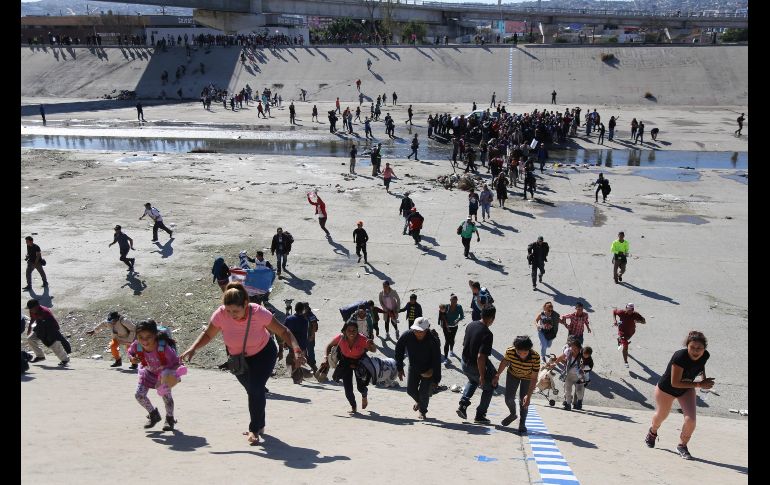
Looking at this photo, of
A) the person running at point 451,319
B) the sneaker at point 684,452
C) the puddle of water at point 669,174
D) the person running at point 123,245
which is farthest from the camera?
the puddle of water at point 669,174

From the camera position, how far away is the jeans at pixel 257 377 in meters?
5.26

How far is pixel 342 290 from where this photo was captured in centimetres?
1326

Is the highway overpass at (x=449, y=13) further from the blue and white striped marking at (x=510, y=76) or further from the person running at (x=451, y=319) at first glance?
the person running at (x=451, y=319)

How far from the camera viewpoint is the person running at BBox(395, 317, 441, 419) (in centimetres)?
674

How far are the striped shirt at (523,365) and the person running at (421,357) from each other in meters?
0.73

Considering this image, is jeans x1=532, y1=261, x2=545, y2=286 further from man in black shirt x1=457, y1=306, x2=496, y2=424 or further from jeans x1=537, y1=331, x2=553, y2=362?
man in black shirt x1=457, y1=306, x2=496, y2=424

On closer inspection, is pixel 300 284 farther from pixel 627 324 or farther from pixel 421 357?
pixel 421 357

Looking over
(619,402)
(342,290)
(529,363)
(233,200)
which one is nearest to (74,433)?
(529,363)

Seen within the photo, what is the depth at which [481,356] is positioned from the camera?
665 centimetres

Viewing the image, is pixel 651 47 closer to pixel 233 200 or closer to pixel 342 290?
pixel 233 200

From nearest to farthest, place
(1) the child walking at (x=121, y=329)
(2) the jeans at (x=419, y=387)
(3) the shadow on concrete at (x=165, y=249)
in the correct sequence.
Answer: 1. (2) the jeans at (x=419, y=387)
2. (1) the child walking at (x=121, y=329)
3. (3) the shadow on concrete at (x=165, y=249)

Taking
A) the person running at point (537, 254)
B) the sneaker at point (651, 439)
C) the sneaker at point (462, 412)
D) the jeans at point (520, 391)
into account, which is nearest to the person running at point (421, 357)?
the sneaker at point (462, 412)

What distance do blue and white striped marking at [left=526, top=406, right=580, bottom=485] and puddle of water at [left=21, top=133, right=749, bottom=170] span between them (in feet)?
71.4

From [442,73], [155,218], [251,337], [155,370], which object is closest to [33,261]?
[155,218]
